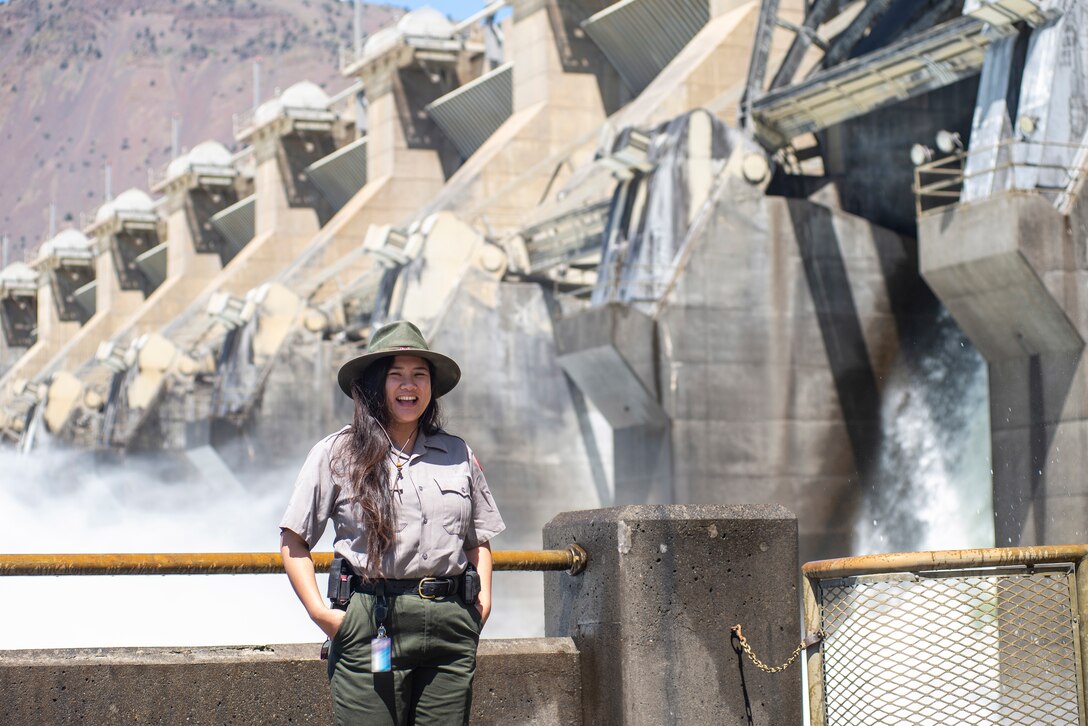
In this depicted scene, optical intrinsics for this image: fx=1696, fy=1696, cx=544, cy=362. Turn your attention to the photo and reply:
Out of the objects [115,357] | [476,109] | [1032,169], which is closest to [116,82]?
[115,357]

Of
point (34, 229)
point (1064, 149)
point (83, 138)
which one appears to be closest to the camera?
point (1064, 149)

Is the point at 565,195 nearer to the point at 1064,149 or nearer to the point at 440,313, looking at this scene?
the point at 440,313

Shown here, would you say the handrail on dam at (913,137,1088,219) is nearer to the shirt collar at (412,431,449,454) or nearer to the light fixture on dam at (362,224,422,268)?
the light fixture on dam at (362,224,422,268)

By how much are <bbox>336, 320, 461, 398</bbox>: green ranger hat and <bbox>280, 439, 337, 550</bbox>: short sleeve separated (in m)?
0.29

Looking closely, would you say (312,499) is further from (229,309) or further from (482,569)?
(229,309)

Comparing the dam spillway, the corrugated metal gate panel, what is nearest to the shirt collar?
the dam spillway

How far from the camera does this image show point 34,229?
14762 cm

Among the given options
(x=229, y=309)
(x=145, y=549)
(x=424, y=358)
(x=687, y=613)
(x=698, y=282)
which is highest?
(x=229, y=309)

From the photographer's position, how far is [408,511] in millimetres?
5309

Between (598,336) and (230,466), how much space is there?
16.3 meters

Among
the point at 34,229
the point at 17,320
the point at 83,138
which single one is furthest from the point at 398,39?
the point at 83,138

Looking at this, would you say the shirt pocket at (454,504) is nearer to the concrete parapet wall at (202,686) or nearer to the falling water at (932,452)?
the concrete parapet wall at (202,686)

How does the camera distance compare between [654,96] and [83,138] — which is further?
[83,138]

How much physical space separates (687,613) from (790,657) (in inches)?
19.2
